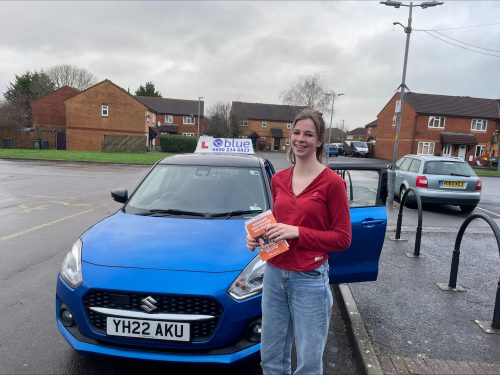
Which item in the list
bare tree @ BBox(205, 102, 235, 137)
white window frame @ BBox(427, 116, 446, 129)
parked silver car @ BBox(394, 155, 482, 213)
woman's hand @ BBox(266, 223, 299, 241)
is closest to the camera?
woman's hand @ BBox(266, 223, 299, 241)

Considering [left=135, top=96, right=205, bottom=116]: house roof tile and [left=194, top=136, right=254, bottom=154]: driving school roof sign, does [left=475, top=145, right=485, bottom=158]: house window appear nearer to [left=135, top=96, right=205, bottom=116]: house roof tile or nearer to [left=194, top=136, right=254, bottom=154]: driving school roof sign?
[left=135, top=96, right=205, bottom=116]: house roof tile

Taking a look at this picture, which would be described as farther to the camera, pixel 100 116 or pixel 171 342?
pixel 100 116

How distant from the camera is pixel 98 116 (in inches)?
1649

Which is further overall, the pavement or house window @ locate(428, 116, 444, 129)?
house window @ locate(428, 116, 444, 129)

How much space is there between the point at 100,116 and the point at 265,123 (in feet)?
117

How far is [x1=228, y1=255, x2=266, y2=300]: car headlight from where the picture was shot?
8.95 feet

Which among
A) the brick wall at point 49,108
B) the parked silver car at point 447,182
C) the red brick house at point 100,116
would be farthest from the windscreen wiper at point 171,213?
the brick wall at point 49,108

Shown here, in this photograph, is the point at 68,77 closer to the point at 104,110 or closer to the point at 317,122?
the point at 104,110

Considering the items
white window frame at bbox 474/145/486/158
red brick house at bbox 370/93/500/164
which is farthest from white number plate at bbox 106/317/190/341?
white window frame at bbox 474/145/486/158

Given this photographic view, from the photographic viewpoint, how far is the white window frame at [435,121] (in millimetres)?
45312

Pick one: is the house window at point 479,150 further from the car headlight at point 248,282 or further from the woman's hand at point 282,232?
the woman's hand at point 282,232

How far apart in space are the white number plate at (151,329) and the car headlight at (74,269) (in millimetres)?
447

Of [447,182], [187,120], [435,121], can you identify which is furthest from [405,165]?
[187,120]

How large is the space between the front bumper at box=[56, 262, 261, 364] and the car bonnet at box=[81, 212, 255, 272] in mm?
108
